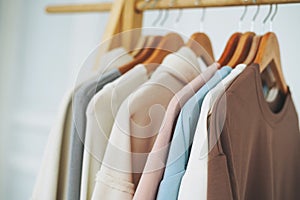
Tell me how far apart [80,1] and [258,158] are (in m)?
1.00

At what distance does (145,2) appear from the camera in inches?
36.4

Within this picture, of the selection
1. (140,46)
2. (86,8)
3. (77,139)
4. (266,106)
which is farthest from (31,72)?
(266,106)

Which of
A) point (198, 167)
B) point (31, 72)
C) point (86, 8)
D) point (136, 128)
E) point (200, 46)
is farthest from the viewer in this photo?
point (31, 72)

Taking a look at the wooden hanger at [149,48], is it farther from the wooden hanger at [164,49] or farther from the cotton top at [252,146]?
the cotton top at [252,146]

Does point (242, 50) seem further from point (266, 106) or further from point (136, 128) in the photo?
point (136, 128)

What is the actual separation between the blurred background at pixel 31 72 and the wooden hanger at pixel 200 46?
2.49ft

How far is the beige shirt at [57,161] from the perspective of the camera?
2.56ft

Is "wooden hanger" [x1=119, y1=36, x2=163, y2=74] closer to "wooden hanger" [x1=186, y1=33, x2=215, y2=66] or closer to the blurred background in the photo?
"wooden hanger" [x1=186, y1=33, x2=215, y2=66]

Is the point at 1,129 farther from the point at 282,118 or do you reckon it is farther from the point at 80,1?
the point at 282,118

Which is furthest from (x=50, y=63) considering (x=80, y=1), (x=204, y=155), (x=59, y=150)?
(x=204, y=155)

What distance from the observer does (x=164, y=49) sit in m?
0.84

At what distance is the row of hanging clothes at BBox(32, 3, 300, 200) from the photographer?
2.06ft

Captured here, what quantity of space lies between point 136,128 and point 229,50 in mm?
237

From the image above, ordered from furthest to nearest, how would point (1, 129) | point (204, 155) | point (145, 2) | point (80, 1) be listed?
1. point (1, 129)
2. point (80, 1)
3. point (145, 2)
4. point (204, 155)
